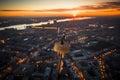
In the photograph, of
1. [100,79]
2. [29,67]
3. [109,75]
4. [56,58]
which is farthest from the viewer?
[56,58]

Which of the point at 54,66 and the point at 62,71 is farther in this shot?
the point at 54,66

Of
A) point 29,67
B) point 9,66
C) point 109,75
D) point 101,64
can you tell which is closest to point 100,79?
point 109,75

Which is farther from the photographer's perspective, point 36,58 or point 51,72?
point 36,58

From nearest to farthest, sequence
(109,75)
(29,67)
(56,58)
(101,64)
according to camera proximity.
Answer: (109,75)
(29,67)
(101,64)
(56,58)

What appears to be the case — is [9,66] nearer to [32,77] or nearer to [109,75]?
[32,77]

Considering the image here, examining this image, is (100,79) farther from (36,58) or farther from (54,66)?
(36,58)

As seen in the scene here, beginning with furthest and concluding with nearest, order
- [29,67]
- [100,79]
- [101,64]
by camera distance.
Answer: [101,64] < [29,67] < [100,79]

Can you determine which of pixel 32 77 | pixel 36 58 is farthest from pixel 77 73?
pixel 36 58

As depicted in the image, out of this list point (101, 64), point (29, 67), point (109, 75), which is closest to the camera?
point (109, 75)

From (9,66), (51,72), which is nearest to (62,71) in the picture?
(51,72)
